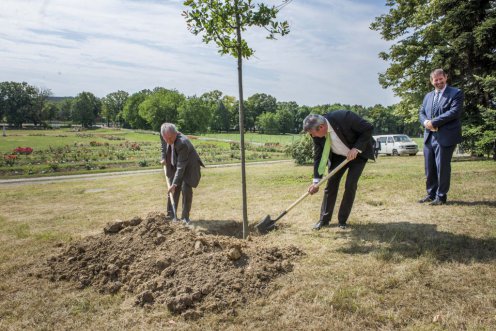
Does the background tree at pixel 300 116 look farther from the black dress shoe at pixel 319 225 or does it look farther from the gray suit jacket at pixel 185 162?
the black dress shoe at pixel 319 225

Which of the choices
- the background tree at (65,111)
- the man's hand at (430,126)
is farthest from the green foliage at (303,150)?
the background tree at (65,111)

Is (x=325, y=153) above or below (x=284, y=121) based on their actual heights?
below

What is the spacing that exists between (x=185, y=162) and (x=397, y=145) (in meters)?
22.9

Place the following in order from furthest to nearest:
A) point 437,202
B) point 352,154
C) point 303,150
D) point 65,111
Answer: point 65,111, point 303,150, point 437,202, point 352,154

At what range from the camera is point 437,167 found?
5.78 m

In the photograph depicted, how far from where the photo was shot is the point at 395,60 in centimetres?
2048

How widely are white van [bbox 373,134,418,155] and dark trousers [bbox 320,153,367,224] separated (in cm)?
2201

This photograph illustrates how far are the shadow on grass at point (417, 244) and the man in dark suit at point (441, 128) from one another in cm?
121

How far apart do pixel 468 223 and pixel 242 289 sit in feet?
11.9

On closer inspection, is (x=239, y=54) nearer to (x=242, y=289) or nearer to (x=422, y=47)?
(x=242, y=289)

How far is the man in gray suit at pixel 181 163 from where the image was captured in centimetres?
574

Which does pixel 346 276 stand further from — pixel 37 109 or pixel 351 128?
pixel 37 109

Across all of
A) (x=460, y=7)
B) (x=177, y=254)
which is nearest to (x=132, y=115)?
(x=460, y=7)

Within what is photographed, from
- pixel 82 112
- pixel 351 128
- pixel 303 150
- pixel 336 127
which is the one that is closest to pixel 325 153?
pixel 336 127
